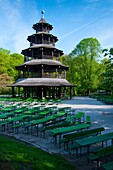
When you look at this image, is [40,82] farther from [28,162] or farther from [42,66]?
[28,162]

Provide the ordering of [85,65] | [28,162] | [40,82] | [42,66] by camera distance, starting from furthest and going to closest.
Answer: [85,65] → [42,66] → [40,82] → [28,162]

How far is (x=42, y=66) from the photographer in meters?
32.5

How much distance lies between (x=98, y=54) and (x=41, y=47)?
19697 millimetres

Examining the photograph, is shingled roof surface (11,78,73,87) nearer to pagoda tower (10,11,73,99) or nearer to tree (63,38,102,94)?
pagoda tower (10,11,73,99)

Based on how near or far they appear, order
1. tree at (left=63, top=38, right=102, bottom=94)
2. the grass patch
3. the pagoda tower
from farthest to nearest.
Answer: tree at (left=63, top=38, right=102, bottom=94) → the pagoda tower → the grass patch

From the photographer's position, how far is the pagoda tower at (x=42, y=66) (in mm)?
32281

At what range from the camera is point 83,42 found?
46781 mm

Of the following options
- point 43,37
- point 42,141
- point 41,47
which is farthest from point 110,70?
point 43,37

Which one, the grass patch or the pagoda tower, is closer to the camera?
the grass patch

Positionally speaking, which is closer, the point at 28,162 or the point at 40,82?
the point at 28,162

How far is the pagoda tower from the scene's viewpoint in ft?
106

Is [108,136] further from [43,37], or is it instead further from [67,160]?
[43,37]

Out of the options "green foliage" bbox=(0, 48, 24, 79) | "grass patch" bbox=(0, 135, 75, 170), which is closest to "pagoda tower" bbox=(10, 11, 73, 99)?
"green foliage" bbox=(0, 48, 24, 79)

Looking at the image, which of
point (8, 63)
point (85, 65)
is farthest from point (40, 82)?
point (8, 63)
